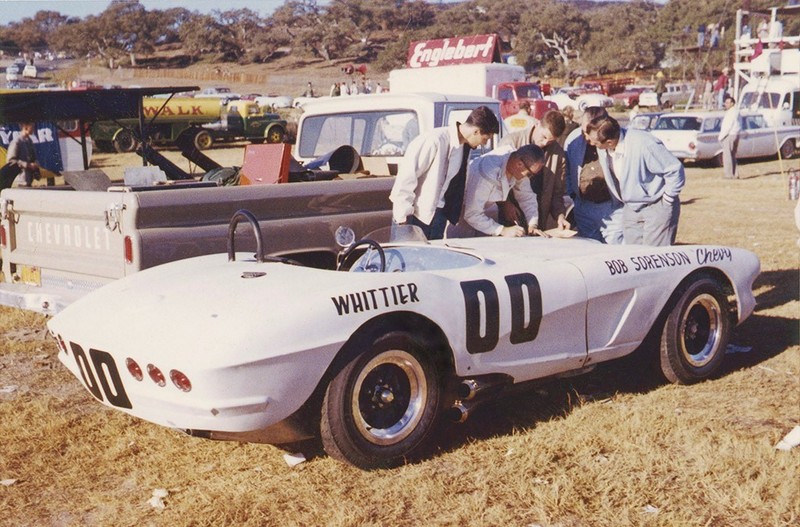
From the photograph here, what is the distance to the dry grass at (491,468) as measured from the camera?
136 inches

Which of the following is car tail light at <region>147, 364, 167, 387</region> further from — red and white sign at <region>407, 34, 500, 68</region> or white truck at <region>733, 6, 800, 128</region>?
red and white sign at <region>407, 34, 500, 68</region>

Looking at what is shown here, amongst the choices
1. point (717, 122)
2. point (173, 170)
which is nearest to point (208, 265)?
point (173, 170)

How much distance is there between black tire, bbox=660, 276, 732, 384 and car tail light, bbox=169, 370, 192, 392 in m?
2.74

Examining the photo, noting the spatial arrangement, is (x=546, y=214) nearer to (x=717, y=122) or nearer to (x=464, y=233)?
(x=464, y=233)

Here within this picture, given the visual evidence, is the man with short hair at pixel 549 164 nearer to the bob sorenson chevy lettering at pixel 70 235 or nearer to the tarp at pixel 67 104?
the tarp at pixel 67 104

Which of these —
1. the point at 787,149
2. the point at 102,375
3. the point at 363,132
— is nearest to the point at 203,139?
the point at 787,149

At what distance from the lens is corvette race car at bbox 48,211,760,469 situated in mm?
3338

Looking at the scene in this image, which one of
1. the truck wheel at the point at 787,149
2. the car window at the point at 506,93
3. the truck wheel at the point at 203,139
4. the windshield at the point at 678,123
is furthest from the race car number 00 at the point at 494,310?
the truck wheel at the point at 203,139

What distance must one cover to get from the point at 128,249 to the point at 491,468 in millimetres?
2308

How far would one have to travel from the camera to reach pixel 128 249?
4.69 metres

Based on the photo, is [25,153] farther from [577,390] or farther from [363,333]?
[363,333]

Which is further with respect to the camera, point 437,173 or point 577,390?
point 437,173

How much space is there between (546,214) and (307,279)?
3684mm

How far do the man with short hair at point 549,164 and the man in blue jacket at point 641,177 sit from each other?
564 mm
